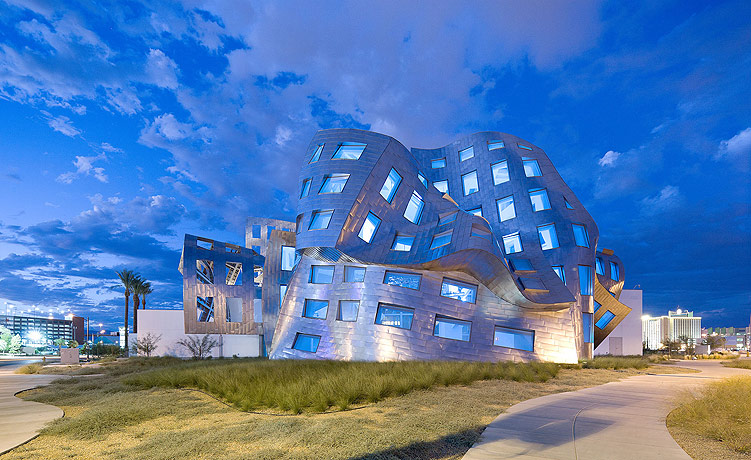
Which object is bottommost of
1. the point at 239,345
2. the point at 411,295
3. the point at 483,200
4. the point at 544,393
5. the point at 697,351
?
the point at 697,351

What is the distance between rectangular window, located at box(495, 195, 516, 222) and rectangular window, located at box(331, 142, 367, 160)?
42.0 feet

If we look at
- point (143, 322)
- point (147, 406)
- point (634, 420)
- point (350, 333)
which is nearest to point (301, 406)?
point (147, 406)

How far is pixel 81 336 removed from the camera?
192 m

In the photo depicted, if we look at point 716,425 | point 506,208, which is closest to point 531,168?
point 506,208

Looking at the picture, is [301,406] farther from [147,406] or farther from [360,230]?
[360,230]

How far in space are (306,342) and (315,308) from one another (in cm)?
231

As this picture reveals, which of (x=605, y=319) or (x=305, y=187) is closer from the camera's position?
(x=305, y=187)

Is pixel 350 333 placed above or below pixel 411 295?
below

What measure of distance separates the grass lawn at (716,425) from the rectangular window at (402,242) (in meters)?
17.8

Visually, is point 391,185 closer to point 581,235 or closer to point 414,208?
point 414,208

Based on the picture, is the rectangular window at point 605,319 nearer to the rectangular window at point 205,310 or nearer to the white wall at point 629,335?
the white wall at point 629,335

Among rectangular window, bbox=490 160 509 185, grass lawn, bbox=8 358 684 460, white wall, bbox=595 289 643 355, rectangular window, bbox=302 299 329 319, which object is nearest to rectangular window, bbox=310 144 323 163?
rectangular window, bbox=302 299 329 319

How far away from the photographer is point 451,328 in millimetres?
25125

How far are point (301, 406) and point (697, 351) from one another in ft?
236
